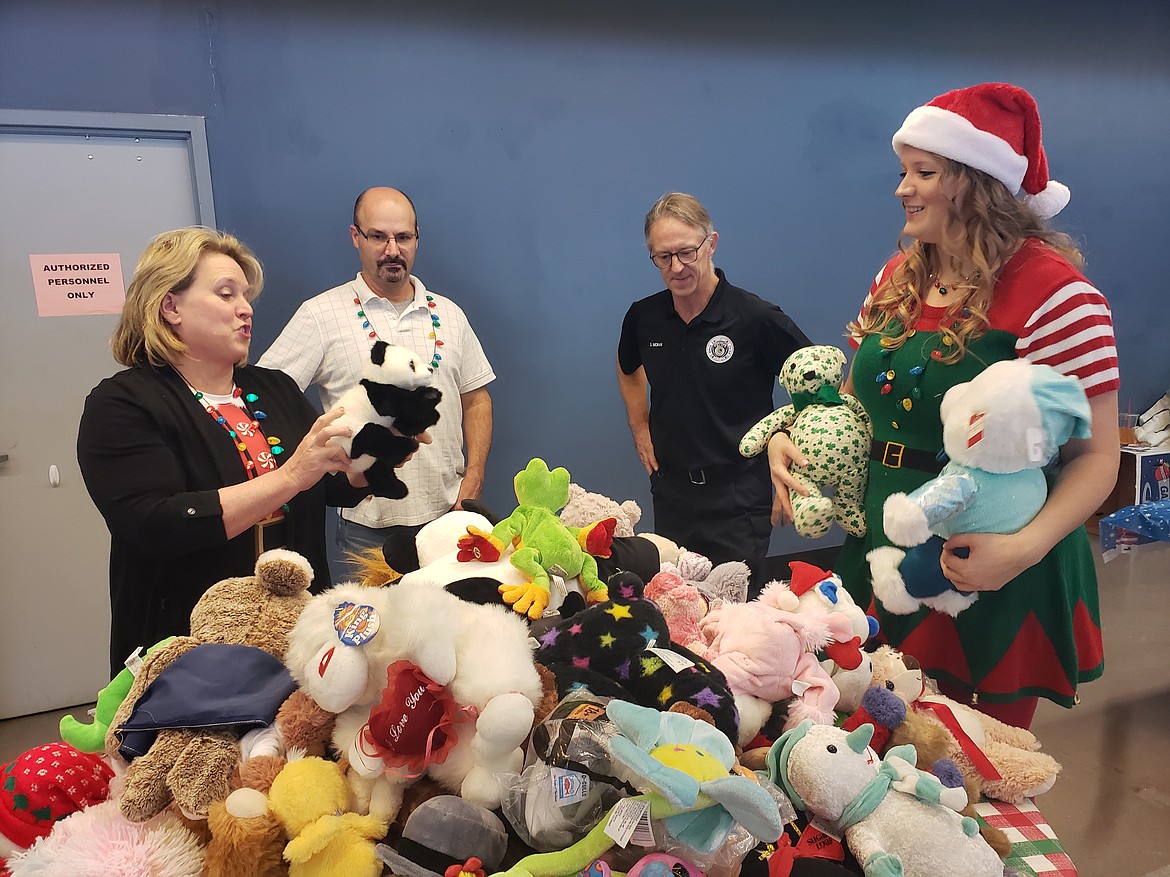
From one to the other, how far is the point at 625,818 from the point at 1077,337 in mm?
1050

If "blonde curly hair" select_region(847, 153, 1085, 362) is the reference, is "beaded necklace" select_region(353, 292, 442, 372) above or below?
below

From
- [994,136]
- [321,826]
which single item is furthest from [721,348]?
[321,826]

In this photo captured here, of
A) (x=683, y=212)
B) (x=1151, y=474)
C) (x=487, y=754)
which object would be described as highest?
(x=683, y=212)

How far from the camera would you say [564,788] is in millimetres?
787

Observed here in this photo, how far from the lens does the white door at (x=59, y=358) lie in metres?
2.63

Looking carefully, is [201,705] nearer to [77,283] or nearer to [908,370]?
[908,370]

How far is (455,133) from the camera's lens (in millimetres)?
3068

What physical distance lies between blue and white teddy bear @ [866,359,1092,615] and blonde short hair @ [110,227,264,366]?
137 centimetres

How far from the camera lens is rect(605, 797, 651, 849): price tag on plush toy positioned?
0.73 meters

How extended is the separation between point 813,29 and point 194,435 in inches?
132

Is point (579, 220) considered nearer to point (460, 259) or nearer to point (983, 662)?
point (460, 259)

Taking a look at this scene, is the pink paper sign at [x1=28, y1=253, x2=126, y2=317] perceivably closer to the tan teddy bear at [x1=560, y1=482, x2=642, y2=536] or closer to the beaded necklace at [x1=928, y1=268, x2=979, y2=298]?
the tan teddy bear at [x1=560, y1=482, x2=642, y2=536]

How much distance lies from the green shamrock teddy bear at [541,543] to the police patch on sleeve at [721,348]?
130 cm

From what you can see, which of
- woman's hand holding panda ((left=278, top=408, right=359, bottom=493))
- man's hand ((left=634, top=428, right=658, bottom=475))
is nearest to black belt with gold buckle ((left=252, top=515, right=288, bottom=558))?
woman's hand holding panda ((left=278, top=408, right=359, bottom=493))
